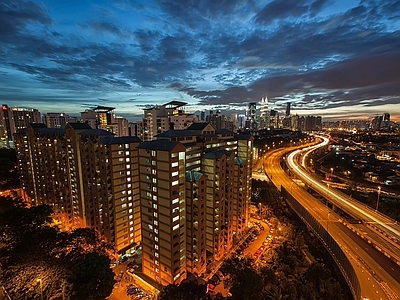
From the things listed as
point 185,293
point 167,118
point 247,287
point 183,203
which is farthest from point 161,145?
point 167,118

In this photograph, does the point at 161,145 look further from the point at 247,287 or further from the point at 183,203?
the point at 247,287

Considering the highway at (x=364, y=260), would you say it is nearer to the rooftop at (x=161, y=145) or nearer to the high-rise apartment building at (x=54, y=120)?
the rooftop at (x=161, y=145)

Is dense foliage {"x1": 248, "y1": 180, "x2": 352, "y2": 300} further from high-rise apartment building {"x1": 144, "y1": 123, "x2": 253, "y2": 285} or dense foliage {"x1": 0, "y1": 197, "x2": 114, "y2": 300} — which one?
dense foliage {"x1": 0, "y1": 197, "x2": 114, "y2": 300}

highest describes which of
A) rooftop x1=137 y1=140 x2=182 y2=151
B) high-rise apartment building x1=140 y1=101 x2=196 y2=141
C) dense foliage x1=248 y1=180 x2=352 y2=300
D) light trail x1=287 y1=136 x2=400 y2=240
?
high-rise apartment building x1=140 y1=101 x2=196 y2=141

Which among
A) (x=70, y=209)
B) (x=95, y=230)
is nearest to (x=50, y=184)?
(x=70, y=209)

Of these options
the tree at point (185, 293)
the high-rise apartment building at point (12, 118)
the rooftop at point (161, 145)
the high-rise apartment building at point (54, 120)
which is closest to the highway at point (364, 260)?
the tree at point (185, 293)

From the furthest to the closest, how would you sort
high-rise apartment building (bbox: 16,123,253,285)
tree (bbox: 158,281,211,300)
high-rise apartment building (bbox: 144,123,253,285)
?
1. high-rise apartment building (bbox: 16,123,253,285)
2. high-rise apartment building (bbox: 144,123,253,285)
3. tree (bbox: 158,281,211,300)

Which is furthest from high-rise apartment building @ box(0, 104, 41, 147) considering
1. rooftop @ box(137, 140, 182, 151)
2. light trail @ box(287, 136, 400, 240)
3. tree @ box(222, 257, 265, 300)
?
light trail @ box(287, 136, 400, 240)

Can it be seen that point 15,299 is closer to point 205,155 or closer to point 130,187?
point 130,187
